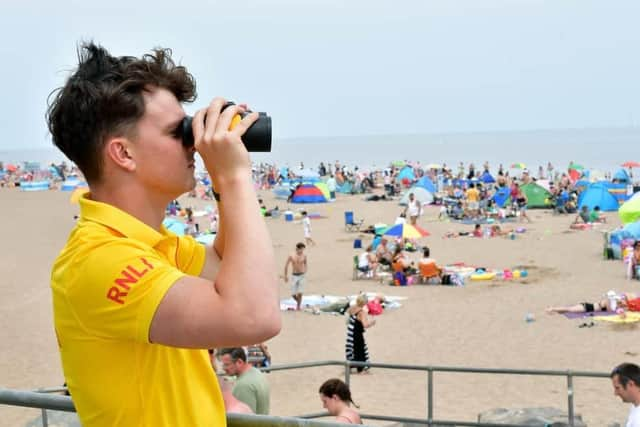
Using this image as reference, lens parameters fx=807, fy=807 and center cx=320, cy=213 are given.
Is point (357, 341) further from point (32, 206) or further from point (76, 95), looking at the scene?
point (32, 206)

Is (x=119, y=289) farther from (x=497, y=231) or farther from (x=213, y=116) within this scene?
(x=497, y=231)

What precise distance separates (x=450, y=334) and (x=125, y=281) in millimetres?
13235

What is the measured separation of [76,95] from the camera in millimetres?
1430

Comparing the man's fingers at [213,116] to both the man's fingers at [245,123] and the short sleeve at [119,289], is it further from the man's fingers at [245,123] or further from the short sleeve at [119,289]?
the short sleeve at [119,289]

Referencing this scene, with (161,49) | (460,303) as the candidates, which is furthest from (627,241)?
(161,49)

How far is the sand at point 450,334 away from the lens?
10203mm

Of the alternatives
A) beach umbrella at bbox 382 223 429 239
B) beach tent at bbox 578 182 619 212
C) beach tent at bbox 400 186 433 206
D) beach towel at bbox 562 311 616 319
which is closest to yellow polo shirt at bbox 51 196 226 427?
beach towel at bbox 562 311 616 319

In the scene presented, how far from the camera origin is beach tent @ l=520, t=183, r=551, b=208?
3331 centimetres

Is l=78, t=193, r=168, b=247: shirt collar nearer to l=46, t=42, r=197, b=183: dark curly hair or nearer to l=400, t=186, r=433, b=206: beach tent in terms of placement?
l=46, t=42, r=197, b=183: dark curly hair

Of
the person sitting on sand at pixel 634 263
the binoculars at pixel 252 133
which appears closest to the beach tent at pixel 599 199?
the person sitting on sand at pixel 634 263

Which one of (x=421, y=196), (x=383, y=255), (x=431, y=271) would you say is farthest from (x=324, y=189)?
(x=431, y=271)

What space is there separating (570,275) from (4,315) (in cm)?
1258

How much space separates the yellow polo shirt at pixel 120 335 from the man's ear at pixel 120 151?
→ 0.08 m

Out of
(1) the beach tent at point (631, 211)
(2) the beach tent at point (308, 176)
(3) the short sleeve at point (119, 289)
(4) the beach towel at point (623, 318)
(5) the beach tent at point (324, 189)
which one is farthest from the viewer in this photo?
(2) the beach tent at point (308, 176)
